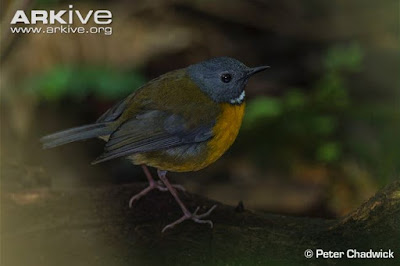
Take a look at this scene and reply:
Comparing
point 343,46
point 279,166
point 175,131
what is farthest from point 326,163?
point 175,131

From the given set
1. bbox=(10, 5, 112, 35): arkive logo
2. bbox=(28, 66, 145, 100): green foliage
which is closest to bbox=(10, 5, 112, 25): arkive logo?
bbox=(10, 5, 112, 35): arkive logo

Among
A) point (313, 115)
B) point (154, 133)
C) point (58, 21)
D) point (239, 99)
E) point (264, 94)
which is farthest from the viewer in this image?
point (264, 94)

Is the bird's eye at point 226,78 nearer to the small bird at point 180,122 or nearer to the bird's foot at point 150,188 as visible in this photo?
the small bird at point 180,122

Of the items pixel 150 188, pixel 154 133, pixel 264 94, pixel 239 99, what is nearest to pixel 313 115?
pixel 264 94

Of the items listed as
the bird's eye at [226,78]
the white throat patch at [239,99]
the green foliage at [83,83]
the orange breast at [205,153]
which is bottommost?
the orange breast at [205,153]

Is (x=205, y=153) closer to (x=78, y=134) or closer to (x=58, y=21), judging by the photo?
(x=78, y=134)

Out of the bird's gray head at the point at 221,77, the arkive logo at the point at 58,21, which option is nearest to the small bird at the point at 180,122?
the bird's gray head at the point at 221,77

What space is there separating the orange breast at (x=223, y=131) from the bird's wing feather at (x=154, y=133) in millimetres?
27

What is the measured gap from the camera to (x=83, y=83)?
155 inches

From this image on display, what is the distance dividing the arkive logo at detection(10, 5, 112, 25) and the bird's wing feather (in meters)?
0.48

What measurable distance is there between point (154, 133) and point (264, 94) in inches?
66.4

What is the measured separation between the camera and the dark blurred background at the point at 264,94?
12.7 feet

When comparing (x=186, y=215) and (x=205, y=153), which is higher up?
(x=205, y=153)

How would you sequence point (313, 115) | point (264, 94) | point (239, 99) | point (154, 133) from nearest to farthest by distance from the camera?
point (154, 133) → point (239, 99) → point (313, 115) → point (264, 94)
